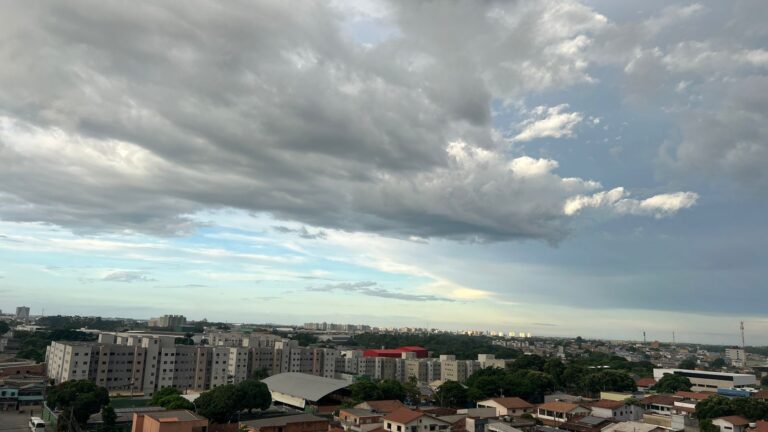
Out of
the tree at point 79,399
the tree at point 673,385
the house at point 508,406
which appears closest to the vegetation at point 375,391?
the house at point 508,406

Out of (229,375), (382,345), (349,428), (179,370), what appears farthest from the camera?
(382,345)

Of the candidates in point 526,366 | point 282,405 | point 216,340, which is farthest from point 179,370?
point 526,366

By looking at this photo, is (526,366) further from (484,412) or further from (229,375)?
(229,375)

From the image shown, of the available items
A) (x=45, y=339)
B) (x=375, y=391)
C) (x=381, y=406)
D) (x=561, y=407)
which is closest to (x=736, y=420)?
(x=561, y=407)

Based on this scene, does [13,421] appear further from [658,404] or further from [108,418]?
[658,404]

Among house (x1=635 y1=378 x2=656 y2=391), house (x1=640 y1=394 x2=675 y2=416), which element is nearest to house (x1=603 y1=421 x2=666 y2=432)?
house (x1=640 y1=394 x2=675 y2=416)

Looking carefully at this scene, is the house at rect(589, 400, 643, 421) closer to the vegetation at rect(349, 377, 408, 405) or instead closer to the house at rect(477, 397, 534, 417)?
the house at rect(477, 397, 534, 417)

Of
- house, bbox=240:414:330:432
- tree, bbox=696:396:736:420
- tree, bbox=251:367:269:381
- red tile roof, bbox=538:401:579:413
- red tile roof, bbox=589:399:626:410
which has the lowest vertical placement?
tree, bbox=251:367:269:381
